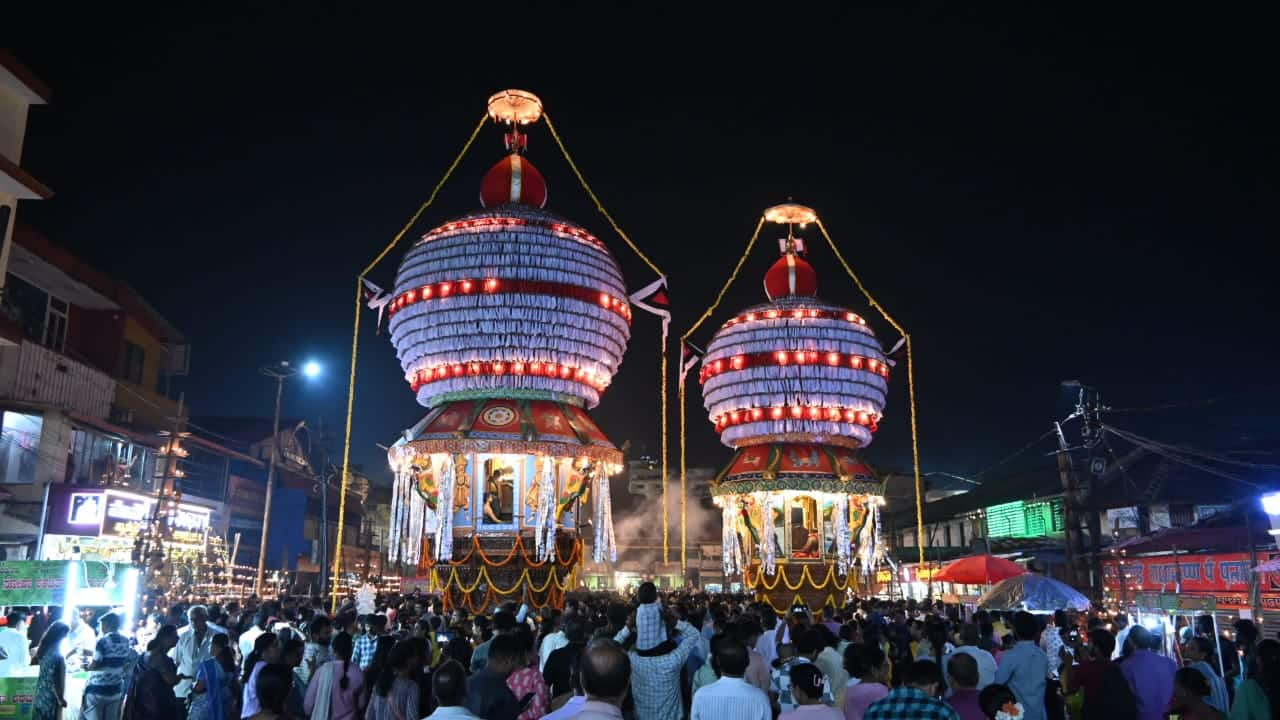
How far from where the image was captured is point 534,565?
23.4 meters

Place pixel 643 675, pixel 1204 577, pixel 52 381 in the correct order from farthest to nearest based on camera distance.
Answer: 1. pixel 52 381
2. pixel 1204 577
3. pixel 643 675

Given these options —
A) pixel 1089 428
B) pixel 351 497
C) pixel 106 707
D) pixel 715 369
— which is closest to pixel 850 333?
pixel 715 369

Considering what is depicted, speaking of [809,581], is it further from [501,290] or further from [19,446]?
[19,446]

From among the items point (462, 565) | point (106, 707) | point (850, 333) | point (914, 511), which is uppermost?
point (850, 333)

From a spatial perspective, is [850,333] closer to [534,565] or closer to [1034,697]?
A: [534,565]

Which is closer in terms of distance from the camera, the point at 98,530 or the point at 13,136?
the point at 13,136

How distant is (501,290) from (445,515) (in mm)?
5533

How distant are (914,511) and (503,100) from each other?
119ft

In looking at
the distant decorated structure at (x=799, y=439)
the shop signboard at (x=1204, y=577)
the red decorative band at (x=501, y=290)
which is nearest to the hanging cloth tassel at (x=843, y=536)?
the distant decorated structure at (x=799, y=439)

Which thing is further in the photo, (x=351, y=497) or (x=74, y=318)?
(x=351, y=497)

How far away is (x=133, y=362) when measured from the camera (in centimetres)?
3341

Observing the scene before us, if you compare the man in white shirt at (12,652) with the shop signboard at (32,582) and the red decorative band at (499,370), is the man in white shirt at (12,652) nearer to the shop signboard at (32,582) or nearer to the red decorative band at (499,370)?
the shop signboard at (32,582)

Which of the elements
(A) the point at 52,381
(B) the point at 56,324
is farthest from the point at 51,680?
(B) the point at 56,324

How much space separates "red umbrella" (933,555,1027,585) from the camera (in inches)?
771
